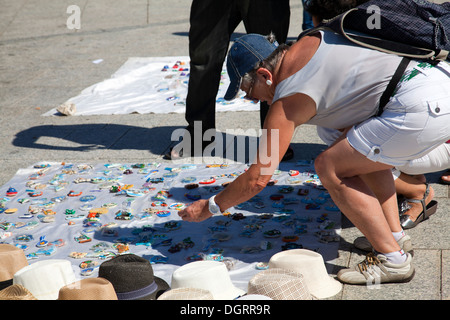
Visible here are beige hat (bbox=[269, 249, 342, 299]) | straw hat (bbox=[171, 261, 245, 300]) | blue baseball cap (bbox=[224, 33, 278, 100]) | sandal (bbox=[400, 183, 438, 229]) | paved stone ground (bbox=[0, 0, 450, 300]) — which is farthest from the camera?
sandal (bbox=[400, 183, 438, 229])

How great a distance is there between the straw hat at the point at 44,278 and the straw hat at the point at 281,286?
842 millimetres

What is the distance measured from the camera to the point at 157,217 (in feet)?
12.5

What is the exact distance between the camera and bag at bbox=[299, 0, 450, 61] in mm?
2656

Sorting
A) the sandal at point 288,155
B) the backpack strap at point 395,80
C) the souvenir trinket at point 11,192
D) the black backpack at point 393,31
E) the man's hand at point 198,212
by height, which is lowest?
the souvenir trinket at point 11,192

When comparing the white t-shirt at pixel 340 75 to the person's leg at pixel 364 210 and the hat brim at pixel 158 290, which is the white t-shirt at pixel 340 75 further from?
the hat brim at pixel 158 290

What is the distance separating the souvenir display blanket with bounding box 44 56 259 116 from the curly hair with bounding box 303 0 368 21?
2988mm

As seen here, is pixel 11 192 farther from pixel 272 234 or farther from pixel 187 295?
pixel 187 295

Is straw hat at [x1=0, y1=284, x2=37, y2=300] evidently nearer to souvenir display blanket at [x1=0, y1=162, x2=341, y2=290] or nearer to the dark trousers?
souvenir display blanket at [x1=0, y1=162, x2=341, y2=290]

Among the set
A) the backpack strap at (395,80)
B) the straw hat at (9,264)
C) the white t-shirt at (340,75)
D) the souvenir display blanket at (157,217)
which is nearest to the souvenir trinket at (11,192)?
the souvenir display blanket at (157,217)

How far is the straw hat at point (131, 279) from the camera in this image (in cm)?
260

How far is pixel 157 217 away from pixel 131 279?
1228 mm

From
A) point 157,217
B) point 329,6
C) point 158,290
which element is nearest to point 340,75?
point 329,6

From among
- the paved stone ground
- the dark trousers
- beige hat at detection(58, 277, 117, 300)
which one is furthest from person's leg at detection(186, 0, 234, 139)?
beige hat at detection(58, 277, 117, 300)
